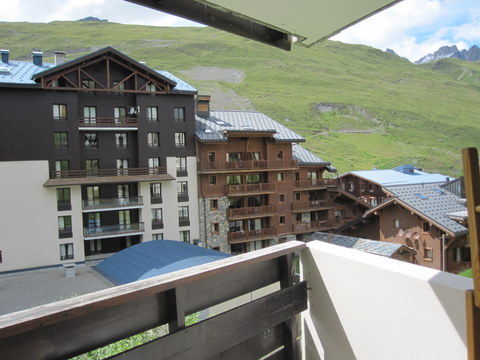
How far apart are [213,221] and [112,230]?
6.22 m

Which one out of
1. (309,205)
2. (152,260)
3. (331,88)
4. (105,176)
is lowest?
(152,260)

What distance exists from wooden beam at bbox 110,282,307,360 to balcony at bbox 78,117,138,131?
23.0m

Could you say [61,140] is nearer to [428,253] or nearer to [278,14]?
[428,253]

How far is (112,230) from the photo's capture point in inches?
928

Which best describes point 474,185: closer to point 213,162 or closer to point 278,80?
point 213,162

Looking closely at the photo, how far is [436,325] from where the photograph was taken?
1841 millimetres

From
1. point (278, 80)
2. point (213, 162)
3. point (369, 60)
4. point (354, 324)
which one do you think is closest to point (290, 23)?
point (354, 324)

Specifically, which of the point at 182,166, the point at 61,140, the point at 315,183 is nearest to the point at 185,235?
the point at 182,166

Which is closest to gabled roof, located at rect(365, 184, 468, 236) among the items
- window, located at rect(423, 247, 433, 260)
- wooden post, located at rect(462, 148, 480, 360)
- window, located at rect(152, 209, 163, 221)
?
window, located at rect(423, 247, 433, 260)

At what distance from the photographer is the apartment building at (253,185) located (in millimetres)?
25578

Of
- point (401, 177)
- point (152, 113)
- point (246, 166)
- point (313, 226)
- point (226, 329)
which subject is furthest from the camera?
point (401, 177)

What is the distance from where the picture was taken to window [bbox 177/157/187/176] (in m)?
25.3

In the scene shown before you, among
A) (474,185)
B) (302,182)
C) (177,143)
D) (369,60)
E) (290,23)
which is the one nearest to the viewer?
(474,185)

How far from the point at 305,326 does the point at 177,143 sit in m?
23.6
